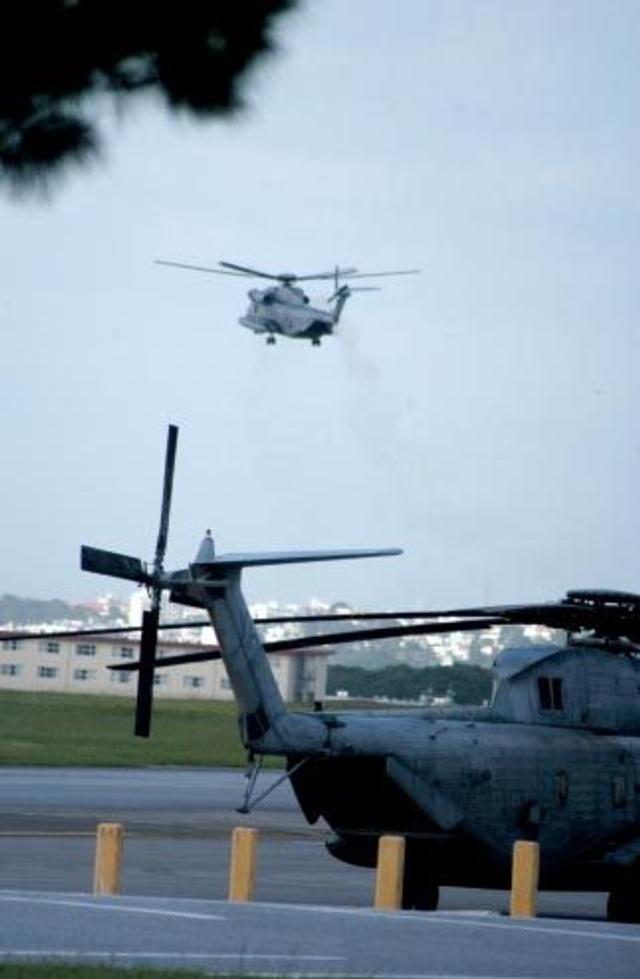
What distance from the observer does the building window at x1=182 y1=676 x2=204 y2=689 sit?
15812cm

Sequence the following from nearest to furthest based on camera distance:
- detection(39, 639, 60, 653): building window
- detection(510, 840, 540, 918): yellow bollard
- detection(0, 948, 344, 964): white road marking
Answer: detection(0, 948, 344, 964): white road marking, detection(510, 840, 540, 918): yellow bollard, detection(39, 639, 60, 653): building window

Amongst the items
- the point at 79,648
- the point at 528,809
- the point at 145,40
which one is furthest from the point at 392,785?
the point at 79,648

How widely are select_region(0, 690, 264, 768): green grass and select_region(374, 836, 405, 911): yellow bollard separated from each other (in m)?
37.8

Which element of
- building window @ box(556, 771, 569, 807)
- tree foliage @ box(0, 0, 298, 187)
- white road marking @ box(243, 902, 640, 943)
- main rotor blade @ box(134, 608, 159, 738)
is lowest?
white road marking @ box(243, 902, 640, 943)

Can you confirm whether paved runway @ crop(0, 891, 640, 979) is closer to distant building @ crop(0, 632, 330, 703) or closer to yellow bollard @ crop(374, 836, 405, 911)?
yellow bollard @ crop(374, 836, 405, 911)

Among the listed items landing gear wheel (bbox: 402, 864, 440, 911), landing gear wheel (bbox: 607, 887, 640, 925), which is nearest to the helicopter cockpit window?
landing gear wheel (bbox: 607, 887, 640, 925)

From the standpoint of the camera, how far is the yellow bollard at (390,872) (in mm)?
23719

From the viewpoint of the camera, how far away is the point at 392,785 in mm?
25266

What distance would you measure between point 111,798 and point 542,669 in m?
21.6

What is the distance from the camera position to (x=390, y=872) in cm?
2373

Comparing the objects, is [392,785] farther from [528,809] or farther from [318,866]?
[318,866]

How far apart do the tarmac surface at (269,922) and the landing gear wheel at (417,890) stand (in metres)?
0.32

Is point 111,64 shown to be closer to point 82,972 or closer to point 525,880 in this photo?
point 82,972

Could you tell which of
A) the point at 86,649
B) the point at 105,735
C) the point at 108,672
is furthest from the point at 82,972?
the point at 86,649
